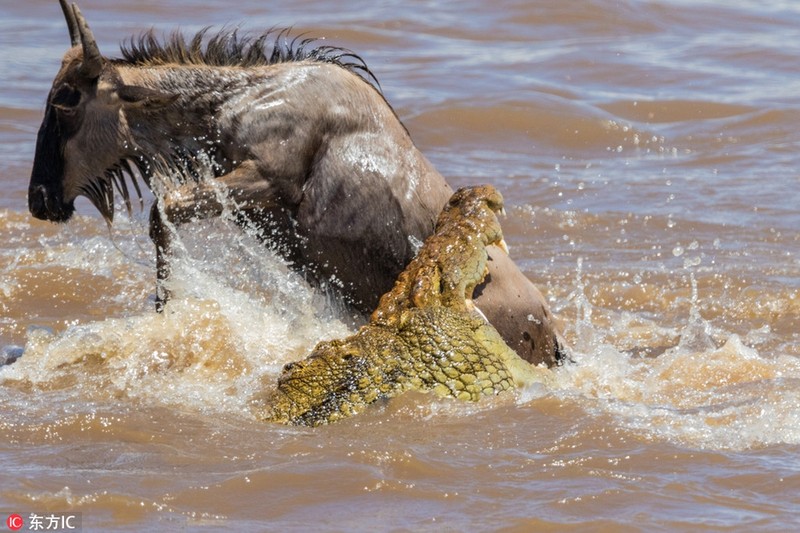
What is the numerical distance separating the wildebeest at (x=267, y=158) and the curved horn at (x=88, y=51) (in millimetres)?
10

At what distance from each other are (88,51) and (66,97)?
0.29 m

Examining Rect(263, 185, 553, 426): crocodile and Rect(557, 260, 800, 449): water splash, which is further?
Rect(557, 260, 800, 449): water splash

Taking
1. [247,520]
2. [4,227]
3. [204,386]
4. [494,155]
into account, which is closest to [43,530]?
[247,520]

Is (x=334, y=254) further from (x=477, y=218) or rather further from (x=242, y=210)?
(x=477, y=218)

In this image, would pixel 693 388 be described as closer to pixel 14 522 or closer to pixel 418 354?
pixel 418 354


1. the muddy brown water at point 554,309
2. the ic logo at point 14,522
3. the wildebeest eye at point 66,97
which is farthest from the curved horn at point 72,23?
the ic logo at point 14,522

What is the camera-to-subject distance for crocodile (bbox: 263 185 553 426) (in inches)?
195

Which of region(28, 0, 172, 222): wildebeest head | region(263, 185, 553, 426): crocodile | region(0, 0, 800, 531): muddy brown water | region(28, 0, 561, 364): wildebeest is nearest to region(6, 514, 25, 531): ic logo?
region(0, 0, 800, 531): muddy brown water

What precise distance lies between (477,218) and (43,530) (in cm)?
206

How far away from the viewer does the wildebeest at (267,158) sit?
6.36 m

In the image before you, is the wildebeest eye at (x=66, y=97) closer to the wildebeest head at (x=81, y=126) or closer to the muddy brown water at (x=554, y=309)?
the wildebeest head at (x=81, y=126)

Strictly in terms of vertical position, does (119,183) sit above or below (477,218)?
below

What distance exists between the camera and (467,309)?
519 centimetres

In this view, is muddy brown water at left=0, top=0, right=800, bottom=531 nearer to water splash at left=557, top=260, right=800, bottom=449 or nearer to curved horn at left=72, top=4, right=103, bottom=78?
water splash at left=557, top=260, right=800, bottom=449
